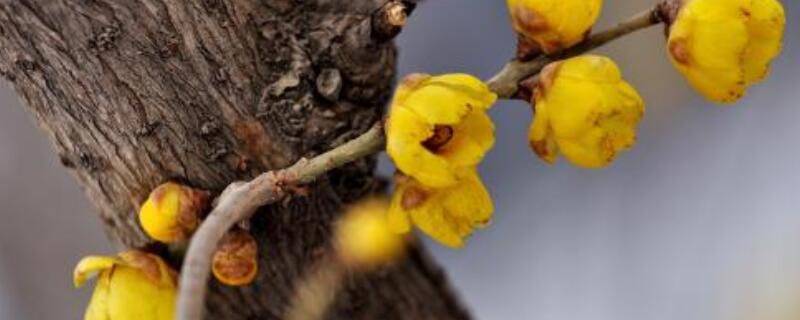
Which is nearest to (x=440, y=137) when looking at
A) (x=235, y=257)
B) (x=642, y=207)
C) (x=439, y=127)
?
(x=439, y=127)

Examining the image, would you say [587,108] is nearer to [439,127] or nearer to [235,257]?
[439,127]

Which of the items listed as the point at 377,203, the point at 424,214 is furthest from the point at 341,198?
the point at 424,214

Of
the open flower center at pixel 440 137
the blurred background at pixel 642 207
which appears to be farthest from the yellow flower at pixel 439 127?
the blurred background at pixel 642 207

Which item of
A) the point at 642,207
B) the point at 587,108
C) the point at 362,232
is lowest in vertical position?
the point at 642,207

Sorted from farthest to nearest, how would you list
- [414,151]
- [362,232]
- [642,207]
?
[642,207]
[362,232]
[414,151]

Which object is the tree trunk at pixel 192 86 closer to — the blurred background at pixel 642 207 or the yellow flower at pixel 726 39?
the yellow flower at pixel 726 39

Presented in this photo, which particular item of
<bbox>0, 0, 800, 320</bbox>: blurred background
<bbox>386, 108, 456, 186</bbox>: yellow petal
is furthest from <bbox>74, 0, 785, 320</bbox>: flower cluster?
<bbox>0, 0, 800, 320</bbox>: blurred background

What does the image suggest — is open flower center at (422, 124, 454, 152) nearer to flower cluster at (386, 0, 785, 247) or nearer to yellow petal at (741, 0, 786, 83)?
flower cluster at (386, 0, 785, 247)
